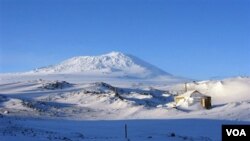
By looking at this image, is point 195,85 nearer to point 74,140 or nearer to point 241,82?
point 241,82

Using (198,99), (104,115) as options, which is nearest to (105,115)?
(104,115)

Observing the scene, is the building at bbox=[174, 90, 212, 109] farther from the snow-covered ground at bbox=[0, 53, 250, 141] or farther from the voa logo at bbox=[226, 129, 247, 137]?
the voa logo at bbox=[226, 129, 247, 137]

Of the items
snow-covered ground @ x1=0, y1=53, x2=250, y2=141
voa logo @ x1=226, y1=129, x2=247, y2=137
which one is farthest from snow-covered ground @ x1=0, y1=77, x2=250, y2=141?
voa logo @ x1=226, y1=129, x2=247, y2=137

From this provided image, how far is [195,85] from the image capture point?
170 metres

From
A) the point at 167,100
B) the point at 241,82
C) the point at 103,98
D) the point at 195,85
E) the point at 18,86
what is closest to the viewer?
the point at 103,98

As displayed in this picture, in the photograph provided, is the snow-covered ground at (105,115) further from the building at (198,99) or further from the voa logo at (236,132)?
the voa logo at (236,132)

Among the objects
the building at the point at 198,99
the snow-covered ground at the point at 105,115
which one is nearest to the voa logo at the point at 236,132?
the snow-covered ground at the point at 105,115

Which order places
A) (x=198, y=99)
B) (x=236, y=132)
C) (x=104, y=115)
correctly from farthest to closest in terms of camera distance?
(x=198, y=99), (x=104, y=115), (x=236, y=132)

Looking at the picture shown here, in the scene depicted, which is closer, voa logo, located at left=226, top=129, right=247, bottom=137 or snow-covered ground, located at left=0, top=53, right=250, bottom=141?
voa logo, located at left=226, top=129, right=247, bottom=137

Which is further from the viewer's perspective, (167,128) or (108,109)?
(108,109)

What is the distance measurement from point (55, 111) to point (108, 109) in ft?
34.7

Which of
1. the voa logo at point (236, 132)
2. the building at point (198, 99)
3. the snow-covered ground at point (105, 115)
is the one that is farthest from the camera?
the building at point (198, 99)

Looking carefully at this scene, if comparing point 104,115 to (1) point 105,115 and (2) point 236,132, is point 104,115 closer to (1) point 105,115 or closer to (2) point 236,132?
(1) point 105,115

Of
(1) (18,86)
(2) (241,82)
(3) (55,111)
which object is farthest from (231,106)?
(2) (241,82)
